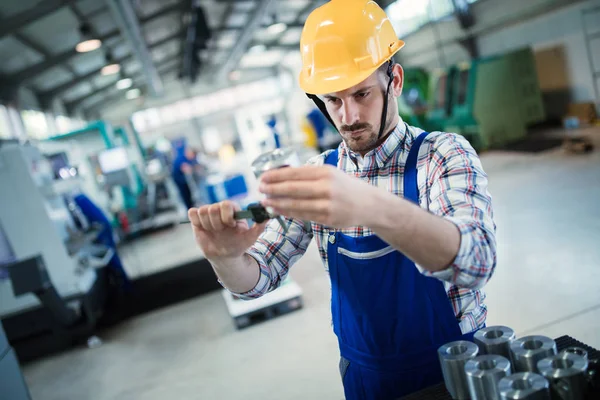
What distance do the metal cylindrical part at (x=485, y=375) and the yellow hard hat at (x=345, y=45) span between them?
0.75m

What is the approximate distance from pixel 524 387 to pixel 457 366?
13 cm

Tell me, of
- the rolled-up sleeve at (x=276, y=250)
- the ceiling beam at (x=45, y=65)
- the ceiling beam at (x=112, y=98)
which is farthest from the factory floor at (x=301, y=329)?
the ceiling beam at (x=112, y=98)

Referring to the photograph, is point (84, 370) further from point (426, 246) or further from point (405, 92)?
point (405, 92)

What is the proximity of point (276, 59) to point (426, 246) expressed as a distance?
84.7ft

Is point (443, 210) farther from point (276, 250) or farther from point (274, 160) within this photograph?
point (276, 250)

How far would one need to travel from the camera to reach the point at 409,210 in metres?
0.87

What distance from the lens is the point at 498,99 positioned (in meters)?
8.58

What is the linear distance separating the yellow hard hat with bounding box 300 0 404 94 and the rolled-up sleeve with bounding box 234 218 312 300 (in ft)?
1.52

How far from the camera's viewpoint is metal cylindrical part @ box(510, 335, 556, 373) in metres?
0.87

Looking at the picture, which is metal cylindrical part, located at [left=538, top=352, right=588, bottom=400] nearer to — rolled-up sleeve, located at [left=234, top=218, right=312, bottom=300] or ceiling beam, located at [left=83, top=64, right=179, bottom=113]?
rolled-up sleeve, located at [left=234, top=218, right=312, bottom=300]

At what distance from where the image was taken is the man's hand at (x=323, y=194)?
32.1 inches

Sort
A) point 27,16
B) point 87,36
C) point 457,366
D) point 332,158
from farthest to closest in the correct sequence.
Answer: point 87,36 < point 27,16 < point 332,158 < point 457,366

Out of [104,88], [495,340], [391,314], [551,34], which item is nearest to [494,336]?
[495,340]

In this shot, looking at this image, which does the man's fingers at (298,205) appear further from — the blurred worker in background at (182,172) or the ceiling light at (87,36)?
the ceiling light at (87,36)
